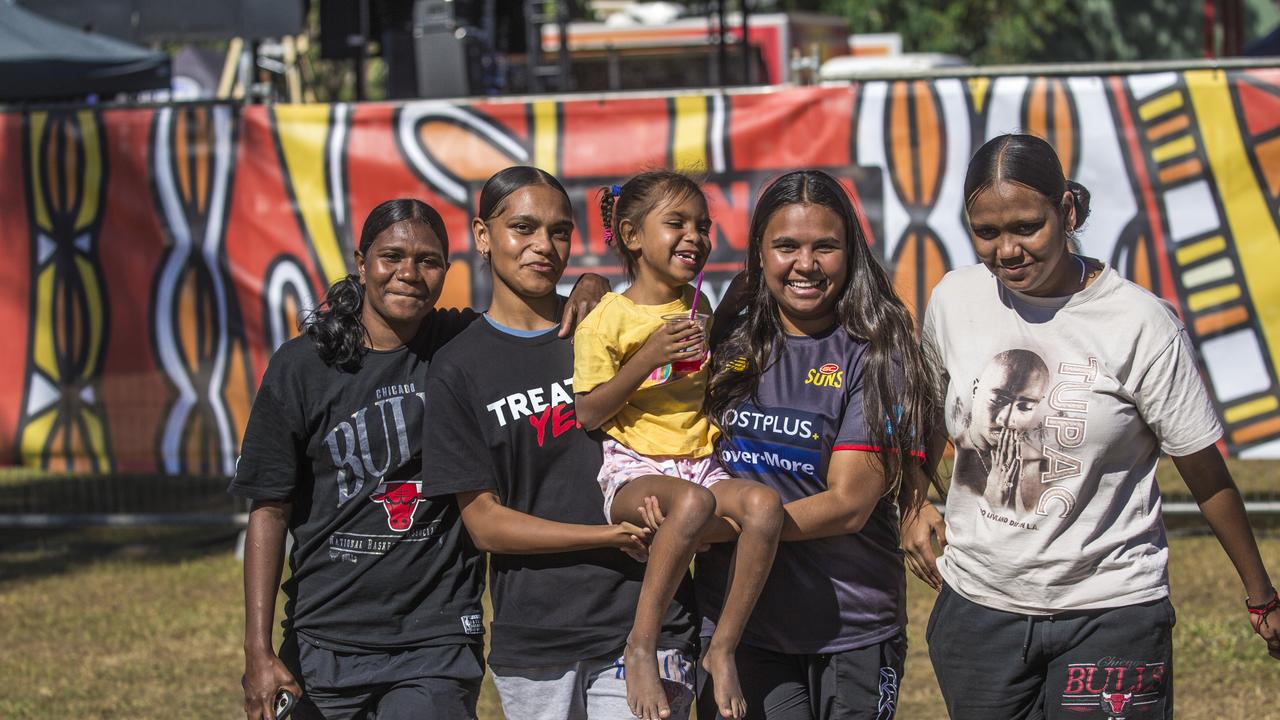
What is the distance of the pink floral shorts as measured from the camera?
3.12 meters

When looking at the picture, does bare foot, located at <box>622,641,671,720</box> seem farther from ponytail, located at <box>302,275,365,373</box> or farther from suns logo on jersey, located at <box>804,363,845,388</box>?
ponytail, located at <box>302,275,365,373</box>

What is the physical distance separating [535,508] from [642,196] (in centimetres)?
81

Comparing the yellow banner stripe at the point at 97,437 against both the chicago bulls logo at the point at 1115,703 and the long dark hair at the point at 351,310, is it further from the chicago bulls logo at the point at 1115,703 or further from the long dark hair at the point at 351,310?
the chicago bulls logo at the point at 1115,703

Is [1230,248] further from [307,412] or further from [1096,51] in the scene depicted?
[1096,51]

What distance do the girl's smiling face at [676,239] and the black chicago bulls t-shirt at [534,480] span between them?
34cm

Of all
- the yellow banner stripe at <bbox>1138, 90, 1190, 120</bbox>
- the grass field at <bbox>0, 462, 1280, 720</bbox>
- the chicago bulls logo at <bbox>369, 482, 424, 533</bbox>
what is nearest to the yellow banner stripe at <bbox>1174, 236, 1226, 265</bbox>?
the yellow banner stripe at <bbox>1138, 90, 1190, 120</bbox>

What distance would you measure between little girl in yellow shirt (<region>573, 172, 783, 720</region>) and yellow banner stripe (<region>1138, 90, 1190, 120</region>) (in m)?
4.44

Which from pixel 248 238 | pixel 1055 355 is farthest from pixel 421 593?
pixel 248 238

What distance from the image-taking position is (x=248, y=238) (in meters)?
7.53

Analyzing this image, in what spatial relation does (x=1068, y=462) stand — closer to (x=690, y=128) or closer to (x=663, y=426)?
(x=663, y=426)

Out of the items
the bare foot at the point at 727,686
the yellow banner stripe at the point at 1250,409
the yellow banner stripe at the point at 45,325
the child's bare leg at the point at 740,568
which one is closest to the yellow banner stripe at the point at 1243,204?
the yellow banner stripe at the point at 1250,409

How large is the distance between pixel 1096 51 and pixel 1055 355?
26408 millimetres

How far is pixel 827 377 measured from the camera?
311cm

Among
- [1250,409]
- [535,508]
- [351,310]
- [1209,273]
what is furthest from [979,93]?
[535,508]
